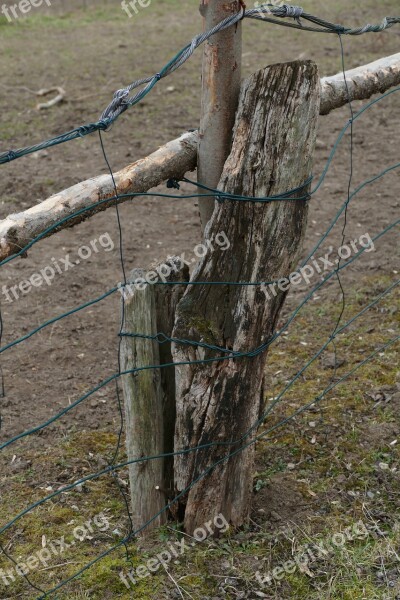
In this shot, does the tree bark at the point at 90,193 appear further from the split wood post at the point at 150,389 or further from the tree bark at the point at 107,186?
the split wood post at the point at 150,389

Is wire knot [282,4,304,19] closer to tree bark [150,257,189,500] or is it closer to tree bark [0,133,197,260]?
tree bark [0,133,197,260]

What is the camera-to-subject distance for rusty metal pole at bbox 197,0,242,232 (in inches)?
96.6

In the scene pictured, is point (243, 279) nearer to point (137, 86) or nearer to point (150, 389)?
point (150, 389)

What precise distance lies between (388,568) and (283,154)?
1.53m

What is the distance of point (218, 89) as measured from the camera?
2529mm

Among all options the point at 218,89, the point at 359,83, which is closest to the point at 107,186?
the point at 218,89

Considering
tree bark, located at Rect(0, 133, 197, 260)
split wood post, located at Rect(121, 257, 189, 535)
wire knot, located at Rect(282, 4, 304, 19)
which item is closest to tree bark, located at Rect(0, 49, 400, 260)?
tree bark, located at Rect(0, 133, 197, 260)

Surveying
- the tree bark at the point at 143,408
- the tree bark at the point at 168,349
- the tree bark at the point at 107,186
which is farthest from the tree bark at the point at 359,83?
the tree bark at the point at 143,408

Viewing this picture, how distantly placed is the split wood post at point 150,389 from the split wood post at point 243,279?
0.27 feet

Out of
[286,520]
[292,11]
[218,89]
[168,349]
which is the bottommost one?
[286,520]

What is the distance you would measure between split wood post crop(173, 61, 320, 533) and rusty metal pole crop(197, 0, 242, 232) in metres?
0.05

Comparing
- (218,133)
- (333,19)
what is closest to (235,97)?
(218,133)

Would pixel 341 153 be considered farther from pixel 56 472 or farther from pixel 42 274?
pixel 56 472

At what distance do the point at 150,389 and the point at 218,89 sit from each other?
1046mm
